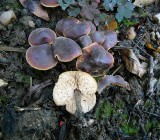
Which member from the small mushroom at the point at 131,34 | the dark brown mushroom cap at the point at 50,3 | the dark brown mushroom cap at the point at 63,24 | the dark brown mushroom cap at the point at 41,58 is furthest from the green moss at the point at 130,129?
the dark brown mushroom cap at the point at 50,3

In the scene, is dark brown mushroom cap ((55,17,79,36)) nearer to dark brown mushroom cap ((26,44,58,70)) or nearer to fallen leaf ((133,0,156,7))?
dark brown mushroom cap ((26,44,58,70))

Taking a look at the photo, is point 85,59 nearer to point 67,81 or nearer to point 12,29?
point 67,81

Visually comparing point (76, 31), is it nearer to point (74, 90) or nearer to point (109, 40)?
point (109, 40)

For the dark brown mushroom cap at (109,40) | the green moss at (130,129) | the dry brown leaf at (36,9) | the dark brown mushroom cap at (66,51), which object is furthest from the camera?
the dry brown leaf at (36,9)

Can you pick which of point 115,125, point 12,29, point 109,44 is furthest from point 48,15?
point 115,125

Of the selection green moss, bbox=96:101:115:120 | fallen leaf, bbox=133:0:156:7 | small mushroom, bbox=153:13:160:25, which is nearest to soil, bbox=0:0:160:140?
green moss, bbox=96:101:115:120

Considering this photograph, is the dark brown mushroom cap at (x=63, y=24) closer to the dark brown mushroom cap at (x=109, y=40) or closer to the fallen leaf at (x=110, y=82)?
the dark brown mushroom cap at (x=109, y=40)
